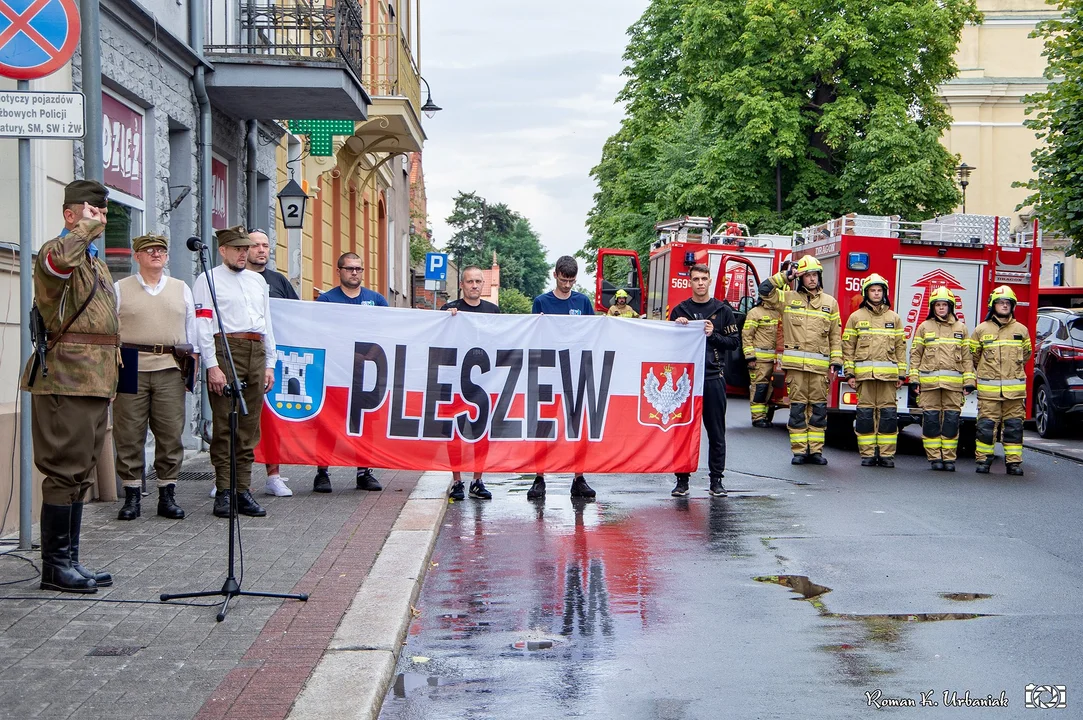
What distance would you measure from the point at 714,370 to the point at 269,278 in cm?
390

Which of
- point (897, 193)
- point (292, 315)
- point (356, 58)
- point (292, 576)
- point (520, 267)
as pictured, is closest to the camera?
point (292, 576)

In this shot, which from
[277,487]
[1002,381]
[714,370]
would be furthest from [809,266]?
[277,487]

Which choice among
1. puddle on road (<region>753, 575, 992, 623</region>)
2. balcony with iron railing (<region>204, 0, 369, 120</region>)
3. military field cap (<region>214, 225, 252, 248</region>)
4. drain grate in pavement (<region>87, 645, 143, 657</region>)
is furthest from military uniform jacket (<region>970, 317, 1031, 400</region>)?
drain grate in pavement (<region>87, 645, 143, 657</region>)

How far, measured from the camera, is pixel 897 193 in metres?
37.3

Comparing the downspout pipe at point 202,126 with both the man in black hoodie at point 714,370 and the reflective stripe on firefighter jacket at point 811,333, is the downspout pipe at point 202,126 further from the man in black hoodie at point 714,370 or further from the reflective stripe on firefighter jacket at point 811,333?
the reflective stripe on firefighter jacket at point 811,333

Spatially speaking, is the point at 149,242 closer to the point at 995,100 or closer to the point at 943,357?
the point at 943,357

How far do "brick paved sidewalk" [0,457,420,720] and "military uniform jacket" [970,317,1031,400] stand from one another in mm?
7577

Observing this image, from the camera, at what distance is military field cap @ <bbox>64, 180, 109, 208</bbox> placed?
661cm

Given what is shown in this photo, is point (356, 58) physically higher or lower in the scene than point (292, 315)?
higher

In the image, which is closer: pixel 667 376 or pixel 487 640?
pixel 487 640

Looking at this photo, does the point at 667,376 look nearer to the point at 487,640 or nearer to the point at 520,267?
the point at 487,640

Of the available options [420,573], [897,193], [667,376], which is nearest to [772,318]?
[667,376]

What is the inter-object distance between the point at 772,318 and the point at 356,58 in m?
6.41

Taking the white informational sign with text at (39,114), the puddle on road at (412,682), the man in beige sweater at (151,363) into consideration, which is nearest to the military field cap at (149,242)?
the man in beige sweater at (151,363)
